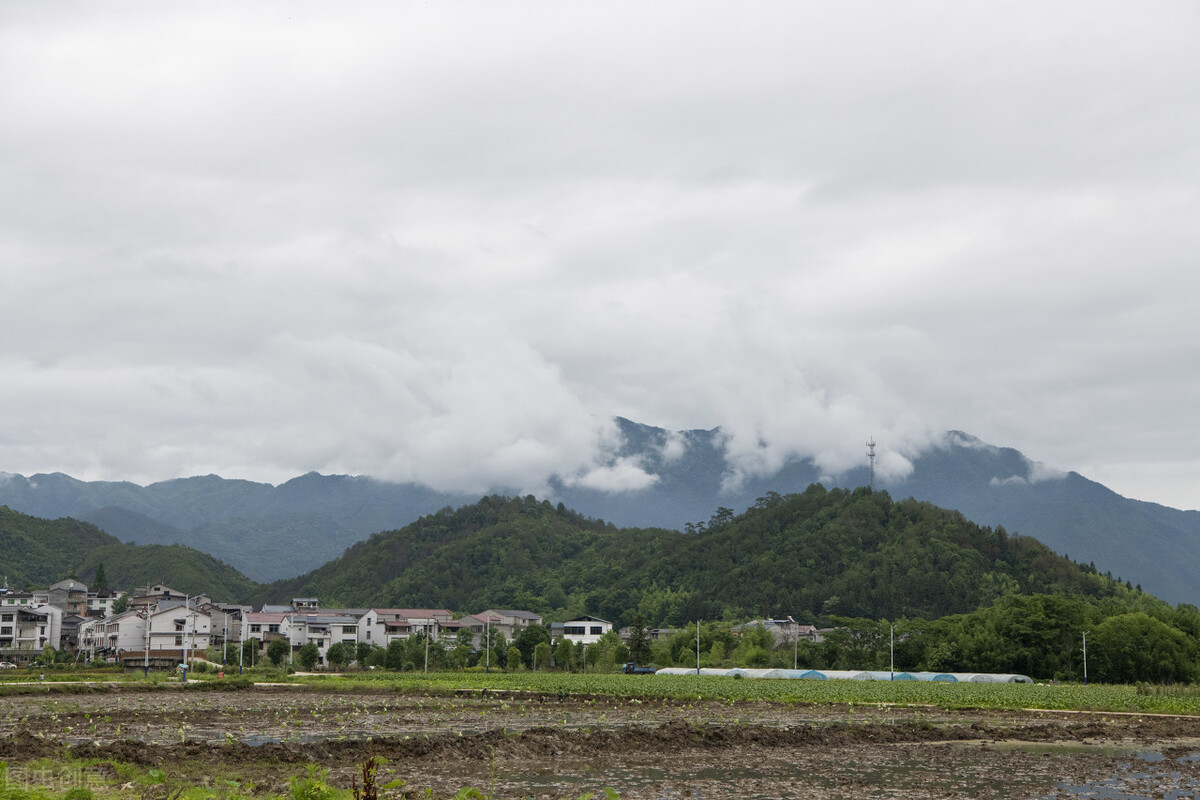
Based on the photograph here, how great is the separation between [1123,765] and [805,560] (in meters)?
116

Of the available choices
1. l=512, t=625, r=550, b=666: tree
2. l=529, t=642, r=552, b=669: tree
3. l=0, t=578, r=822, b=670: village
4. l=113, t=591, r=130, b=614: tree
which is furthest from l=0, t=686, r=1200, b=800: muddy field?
l=113, t=591, r=130, b=614: tree

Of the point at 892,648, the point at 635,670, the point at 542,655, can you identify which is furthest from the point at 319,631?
the point at 892,648

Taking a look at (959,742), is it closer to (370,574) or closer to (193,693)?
(193,693)

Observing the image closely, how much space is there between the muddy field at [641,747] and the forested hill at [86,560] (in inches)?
4702

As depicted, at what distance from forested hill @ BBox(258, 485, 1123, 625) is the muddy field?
84.7 m

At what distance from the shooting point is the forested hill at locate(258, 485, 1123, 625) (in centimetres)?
12450

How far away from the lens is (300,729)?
3200 centimetres

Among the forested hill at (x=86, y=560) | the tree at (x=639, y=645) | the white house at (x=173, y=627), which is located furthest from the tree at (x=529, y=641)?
the forested hill at (x=86, y=560)

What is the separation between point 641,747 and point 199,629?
286ft

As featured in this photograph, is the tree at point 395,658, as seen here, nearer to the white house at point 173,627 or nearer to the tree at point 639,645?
the tree at point 639,645

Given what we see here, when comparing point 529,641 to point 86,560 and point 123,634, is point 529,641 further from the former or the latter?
point 86,560

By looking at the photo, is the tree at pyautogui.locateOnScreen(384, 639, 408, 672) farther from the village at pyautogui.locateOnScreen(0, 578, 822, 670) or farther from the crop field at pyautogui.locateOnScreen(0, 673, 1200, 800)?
the crop field at pyautogui.locateOnScreen(0, 673, 1200, 800)

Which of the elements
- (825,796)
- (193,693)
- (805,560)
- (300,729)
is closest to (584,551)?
(805,560)

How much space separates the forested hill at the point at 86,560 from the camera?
14962cm
